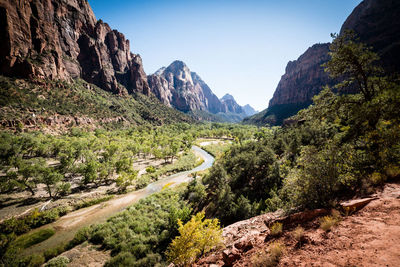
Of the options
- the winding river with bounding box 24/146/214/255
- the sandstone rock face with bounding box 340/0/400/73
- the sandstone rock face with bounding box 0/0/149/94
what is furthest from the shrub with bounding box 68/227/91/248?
the sandstone rock face with bounding box 340/0/400/73

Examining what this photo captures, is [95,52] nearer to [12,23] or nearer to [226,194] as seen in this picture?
[12,23]

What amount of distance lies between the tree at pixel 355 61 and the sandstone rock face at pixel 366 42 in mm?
1309

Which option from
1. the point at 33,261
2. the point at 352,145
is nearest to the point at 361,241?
the point at 352,145

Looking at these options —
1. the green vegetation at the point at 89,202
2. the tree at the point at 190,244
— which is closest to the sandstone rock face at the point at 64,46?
the green vegetation at the point at 89,202

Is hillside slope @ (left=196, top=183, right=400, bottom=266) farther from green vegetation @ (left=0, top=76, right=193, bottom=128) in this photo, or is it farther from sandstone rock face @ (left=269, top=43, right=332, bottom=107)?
sandstone rock face @ (left=269, top=43, right=332, bottom=107)

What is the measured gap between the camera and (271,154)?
26938 millimetres

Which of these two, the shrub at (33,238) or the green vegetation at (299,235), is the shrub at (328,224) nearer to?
the green vegetation at (299,235)

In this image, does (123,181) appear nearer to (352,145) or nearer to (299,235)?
(299,235)

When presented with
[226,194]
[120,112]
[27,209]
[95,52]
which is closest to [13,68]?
[120,112]

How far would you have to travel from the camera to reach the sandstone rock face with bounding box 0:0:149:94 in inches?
3019

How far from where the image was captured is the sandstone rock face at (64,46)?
76.7 meters

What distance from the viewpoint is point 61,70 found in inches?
3681

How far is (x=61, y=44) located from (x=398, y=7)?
241 metres

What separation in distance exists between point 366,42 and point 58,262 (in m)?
129
